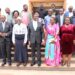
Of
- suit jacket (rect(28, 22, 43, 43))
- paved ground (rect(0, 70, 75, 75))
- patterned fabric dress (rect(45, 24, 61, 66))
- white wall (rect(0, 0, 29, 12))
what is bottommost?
paved ground (rect(0, 70, 75, 75))

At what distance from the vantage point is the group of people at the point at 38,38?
484 inches

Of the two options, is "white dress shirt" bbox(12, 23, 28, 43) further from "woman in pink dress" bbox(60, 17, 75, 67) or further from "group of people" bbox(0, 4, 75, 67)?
"woman in pink dress" bbox(60, 17, 75, 67)

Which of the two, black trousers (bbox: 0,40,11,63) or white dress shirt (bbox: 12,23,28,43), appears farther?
black trousers (bbox: 0,40,11,63)

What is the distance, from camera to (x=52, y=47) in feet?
41.2

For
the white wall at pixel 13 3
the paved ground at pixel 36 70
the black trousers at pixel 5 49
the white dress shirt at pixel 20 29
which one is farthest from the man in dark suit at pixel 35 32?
the white wall at pixel 13 3

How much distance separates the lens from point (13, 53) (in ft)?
43.6

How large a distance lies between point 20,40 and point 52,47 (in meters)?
0.97

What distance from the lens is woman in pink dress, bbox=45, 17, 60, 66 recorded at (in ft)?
40.6

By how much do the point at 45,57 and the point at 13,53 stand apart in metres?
1.16

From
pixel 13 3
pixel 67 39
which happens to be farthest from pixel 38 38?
pixel 13 3

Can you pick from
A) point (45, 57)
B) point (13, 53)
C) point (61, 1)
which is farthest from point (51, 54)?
point (61, 1)

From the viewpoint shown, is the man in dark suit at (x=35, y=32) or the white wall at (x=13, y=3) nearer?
the man in dark suit at (x=35, y=32)

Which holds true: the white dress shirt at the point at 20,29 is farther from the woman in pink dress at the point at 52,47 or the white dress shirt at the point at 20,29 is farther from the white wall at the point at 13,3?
the white wall at the point at 13,3

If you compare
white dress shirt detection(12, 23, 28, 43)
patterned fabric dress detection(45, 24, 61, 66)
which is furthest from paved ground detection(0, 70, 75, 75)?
white dress shirt detection(12, 23, 28, 43)
